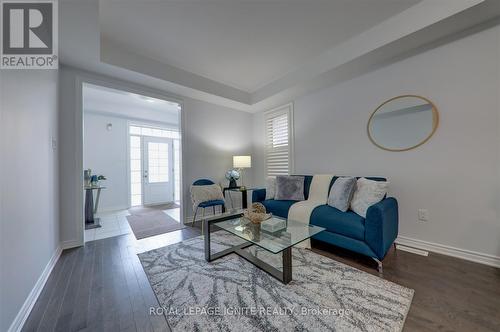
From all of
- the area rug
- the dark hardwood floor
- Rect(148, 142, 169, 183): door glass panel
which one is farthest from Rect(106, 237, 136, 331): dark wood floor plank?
Rect(148, 142, 169, 183): door glass panel

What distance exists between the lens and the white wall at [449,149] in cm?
188

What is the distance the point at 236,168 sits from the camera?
427 centimetres

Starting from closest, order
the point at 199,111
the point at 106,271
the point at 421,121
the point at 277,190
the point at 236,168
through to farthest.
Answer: the point at 106,271, the point at 421,121, the point at 277,190, the point at 199,111, the point at 236,168

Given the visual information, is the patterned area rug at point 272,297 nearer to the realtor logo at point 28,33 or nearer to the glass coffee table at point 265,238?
the glass coffee table at point 265,238

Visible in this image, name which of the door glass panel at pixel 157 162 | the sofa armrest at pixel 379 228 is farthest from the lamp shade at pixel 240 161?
the door glass panel at pixel 157 162

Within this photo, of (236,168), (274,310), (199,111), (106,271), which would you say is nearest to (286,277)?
(274,310)

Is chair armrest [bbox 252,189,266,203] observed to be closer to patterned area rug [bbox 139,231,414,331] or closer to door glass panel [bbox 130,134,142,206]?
patterned area rug [bbox 139,231,414,331]

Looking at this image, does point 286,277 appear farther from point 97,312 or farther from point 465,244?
point 465,244

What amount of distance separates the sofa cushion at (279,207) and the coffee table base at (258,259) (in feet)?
2.32

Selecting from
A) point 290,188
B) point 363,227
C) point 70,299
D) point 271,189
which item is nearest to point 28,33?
point 70,299

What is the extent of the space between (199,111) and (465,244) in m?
4.25

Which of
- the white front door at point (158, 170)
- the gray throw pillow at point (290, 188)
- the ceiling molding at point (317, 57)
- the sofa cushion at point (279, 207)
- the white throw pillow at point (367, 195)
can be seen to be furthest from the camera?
the white front door at point (158, 170)

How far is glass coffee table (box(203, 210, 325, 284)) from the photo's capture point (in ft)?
5.28

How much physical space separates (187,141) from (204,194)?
1.07 m
